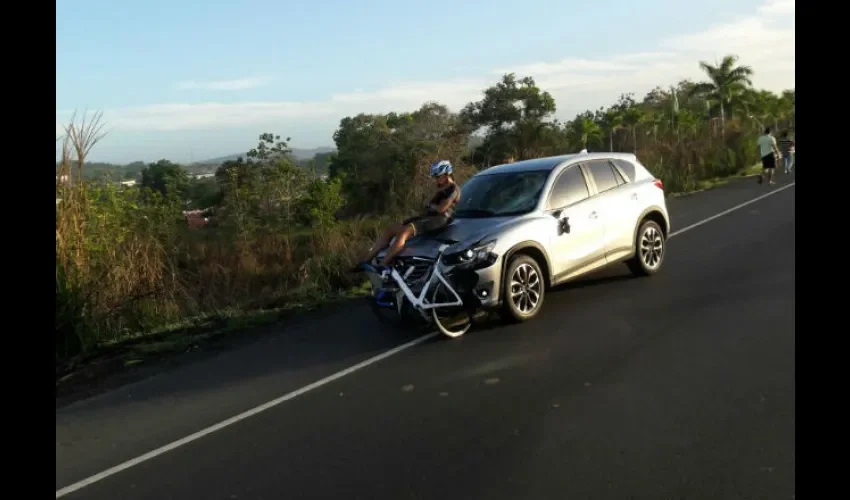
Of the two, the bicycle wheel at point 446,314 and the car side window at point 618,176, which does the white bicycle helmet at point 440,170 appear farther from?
the car side window at point 618,176

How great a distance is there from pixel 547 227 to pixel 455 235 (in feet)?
3.84

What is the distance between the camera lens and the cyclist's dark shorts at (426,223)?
28.1 ft

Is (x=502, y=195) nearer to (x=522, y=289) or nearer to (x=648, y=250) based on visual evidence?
(x=522, y=289)

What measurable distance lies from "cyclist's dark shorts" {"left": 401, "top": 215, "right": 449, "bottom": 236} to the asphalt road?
1274 mm

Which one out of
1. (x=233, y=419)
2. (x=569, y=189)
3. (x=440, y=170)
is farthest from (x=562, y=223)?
(x=233, y=419)

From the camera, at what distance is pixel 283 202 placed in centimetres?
2858

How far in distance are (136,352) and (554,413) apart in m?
5.32

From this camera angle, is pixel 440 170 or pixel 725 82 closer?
pixel 440 170

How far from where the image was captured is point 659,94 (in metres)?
60.8

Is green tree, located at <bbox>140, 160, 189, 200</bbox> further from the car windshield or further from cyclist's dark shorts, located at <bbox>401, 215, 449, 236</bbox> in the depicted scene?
cyclist's dark shorts, located at <bbox>401, 215, 449, 236</bbox>

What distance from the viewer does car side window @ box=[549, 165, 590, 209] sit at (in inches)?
363

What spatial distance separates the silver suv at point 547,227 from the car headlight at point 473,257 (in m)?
0.01

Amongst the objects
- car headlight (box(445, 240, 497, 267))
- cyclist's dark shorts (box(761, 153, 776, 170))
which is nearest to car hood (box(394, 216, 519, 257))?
car headlight (box(445, 240, 497, 267))
